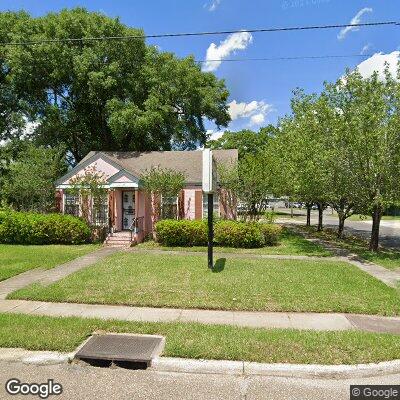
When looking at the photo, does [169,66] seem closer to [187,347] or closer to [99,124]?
[99,124]

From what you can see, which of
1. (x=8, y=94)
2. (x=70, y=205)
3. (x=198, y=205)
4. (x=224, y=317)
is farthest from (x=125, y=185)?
(x=8, y=94)

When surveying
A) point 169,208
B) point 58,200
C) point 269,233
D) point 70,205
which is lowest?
point 269,233

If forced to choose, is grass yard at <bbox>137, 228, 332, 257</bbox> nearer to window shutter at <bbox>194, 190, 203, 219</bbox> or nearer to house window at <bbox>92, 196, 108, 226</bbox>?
house window at <bbox>92, 196, 108, 226</bbox>

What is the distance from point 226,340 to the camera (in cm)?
540

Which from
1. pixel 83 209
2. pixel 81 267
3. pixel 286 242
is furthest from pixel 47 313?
pixel 286 242

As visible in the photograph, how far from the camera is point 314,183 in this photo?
1511 centimetres

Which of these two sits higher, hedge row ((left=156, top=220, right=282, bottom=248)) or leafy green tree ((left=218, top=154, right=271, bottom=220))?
leafy green tree ((left=218, top=154, right=271, bottom=220))

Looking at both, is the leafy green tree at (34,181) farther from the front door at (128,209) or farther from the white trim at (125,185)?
the white trim at (125,185)

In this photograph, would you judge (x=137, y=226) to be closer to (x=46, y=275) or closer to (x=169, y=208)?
(x=169, y=208)

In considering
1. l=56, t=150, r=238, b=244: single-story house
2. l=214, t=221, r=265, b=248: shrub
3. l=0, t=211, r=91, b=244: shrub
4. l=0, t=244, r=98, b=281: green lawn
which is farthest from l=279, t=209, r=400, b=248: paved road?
l=0, t=211, r=91, b=244: shrub

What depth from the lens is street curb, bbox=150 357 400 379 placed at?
4.61 m

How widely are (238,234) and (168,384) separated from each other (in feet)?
35.3

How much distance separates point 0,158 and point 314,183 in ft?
70.5

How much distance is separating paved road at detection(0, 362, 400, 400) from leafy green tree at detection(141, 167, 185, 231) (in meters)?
12.6
